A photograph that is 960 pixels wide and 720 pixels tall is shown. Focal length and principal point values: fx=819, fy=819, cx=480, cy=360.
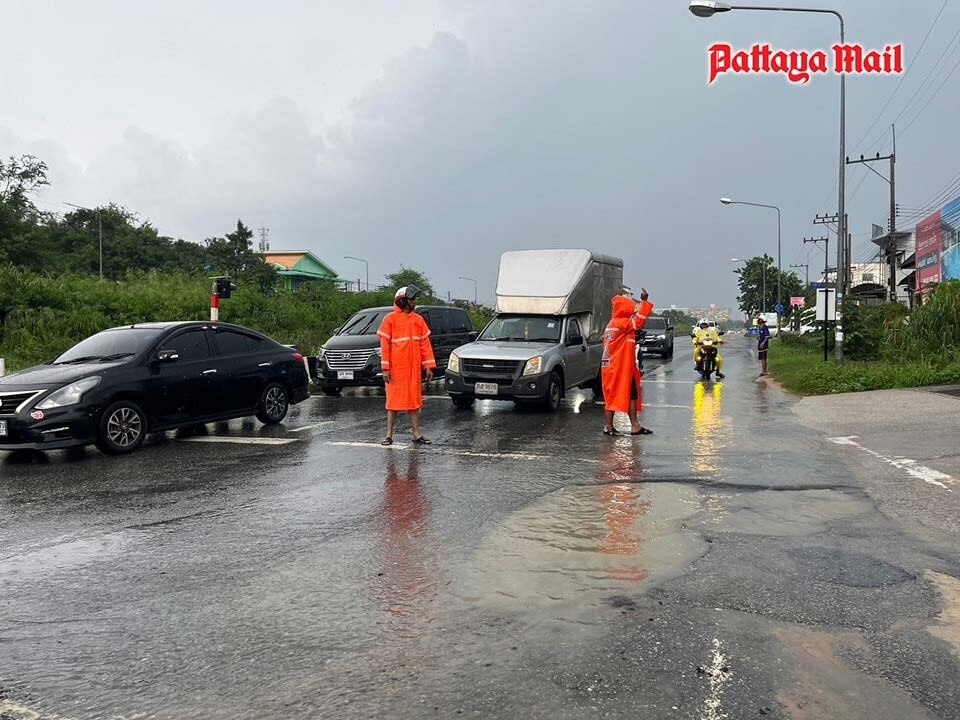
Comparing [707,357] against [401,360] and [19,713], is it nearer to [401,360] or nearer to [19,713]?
[401,360]

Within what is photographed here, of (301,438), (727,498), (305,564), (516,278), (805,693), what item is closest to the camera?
(805,693)

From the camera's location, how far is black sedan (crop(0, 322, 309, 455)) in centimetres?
868

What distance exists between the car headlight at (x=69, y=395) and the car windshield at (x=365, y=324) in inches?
338

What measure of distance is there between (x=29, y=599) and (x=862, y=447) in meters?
8.55

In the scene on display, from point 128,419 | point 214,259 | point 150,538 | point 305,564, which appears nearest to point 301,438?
point 128,419

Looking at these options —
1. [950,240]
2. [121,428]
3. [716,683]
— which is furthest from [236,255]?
[716,683]

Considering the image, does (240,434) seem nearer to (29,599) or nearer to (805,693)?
(29,599)

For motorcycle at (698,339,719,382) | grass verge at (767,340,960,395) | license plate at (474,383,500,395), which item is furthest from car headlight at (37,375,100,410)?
motorcycle at (698,339,719,382)

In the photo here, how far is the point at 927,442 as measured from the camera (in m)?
9.62

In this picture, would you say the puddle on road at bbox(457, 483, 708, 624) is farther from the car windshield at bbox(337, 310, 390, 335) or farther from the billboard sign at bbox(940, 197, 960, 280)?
the billboard sign at bbox(940, 197, 960, 280)

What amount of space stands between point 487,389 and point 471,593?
878 centimetres

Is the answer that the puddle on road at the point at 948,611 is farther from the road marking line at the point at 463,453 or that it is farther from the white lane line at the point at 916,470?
the road marking line at the point at 463,453

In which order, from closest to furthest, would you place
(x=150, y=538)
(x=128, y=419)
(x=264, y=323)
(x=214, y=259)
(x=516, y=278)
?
(x=150, y=538) → (x=128, y=419) → (x=516, y=278) → (x=264, y=323) → (x=214, y=259)

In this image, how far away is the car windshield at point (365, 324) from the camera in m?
17.6
